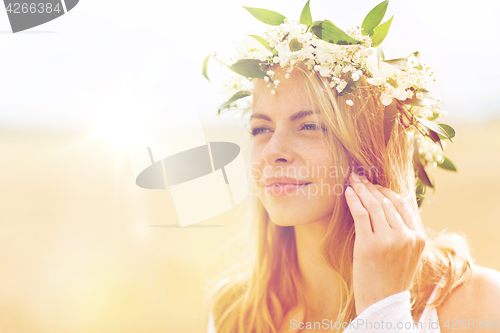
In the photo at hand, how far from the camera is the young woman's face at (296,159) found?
4.79 feet

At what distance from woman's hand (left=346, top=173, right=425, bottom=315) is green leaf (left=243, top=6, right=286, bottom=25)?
99 cm

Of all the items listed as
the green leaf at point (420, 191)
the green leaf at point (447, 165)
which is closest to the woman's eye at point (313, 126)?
the green leaf at point (420, 191)

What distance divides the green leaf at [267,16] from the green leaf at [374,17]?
39 centimetres

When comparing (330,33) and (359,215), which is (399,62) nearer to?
(330,33)

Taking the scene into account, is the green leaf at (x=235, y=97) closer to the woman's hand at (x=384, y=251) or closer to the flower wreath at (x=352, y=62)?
the flower wreath at (x=352, y=62)

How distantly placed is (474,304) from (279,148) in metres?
1.08

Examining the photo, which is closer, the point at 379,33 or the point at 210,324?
the point at 379,33

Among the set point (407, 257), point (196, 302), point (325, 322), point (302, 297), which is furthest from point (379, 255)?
point (196, 302)

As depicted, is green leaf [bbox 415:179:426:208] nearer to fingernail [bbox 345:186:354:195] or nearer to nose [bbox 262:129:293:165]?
fingernail [bbox 345:186:354:195]

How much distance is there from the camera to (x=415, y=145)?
5.86 ft

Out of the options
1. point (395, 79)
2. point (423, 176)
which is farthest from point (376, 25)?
point (423, 176)

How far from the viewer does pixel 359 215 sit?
1.35m

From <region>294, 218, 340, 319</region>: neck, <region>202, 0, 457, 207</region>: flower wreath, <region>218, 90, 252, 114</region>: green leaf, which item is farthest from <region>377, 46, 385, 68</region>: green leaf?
<region>294, 218, 340, 319</region>: neck

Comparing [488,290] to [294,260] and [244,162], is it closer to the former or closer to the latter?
[294,260]
